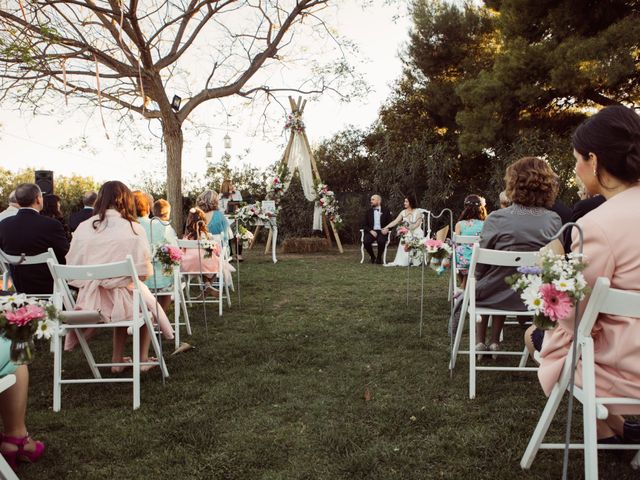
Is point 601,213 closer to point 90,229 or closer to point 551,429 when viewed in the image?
point 551,429

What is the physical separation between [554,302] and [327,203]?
42.7ft

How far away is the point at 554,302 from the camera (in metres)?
2.09

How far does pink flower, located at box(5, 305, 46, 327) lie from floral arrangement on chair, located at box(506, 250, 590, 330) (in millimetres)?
2051

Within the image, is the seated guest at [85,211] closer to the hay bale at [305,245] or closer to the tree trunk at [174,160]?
the tree trunk at [174,160]

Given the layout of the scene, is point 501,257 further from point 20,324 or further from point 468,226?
point 20,324

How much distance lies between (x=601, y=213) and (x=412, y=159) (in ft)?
51.1

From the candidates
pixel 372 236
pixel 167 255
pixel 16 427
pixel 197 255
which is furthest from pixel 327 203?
pixel 16 427

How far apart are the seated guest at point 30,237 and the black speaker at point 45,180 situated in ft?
23.5

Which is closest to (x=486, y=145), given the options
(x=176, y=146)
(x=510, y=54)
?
(x=510, y=54)

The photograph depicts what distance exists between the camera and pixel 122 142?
15781mm

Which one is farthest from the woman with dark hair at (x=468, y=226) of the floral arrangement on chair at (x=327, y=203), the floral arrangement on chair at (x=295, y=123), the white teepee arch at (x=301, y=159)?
the floral arrangement on chair at (x=295, y=123)

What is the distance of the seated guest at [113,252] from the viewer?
4340 mm

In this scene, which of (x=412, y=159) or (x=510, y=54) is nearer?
(x=510, y=54)

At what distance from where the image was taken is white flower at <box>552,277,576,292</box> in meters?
2.00
